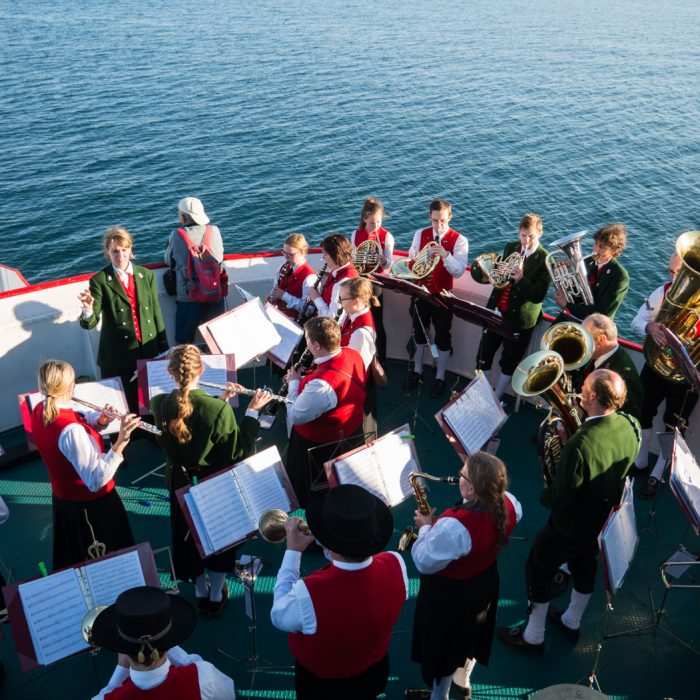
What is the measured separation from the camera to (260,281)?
7.70 meters

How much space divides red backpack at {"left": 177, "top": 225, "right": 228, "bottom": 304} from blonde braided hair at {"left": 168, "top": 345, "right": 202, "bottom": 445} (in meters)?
2.58

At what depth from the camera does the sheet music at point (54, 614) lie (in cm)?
349

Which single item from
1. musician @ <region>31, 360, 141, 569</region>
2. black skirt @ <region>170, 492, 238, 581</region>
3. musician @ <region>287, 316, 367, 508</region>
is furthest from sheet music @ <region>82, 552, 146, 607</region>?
musician @ <region>287, 316, 367, 508</region>

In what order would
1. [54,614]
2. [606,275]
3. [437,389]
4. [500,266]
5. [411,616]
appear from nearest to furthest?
1. [54,614]
2. [411,616]
3. [606,275]
4. [500,266]
5. [437,389]

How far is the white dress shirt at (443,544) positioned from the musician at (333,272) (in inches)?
115

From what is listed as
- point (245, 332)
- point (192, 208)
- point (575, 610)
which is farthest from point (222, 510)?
point (192, 208)

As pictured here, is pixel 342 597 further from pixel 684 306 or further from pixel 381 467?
pixel 684 306

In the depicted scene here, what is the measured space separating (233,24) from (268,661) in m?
42.5

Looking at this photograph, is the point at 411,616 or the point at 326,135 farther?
the point at 326,135

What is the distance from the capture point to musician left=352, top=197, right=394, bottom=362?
730cm

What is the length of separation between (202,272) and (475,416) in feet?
10.7

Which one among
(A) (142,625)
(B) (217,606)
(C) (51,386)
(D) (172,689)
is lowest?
(B) (217,606)

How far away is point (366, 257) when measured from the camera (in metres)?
7.27

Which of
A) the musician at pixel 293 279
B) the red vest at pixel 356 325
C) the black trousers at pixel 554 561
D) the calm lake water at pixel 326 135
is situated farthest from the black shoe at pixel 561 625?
the calm lake water at pixel 326 135
